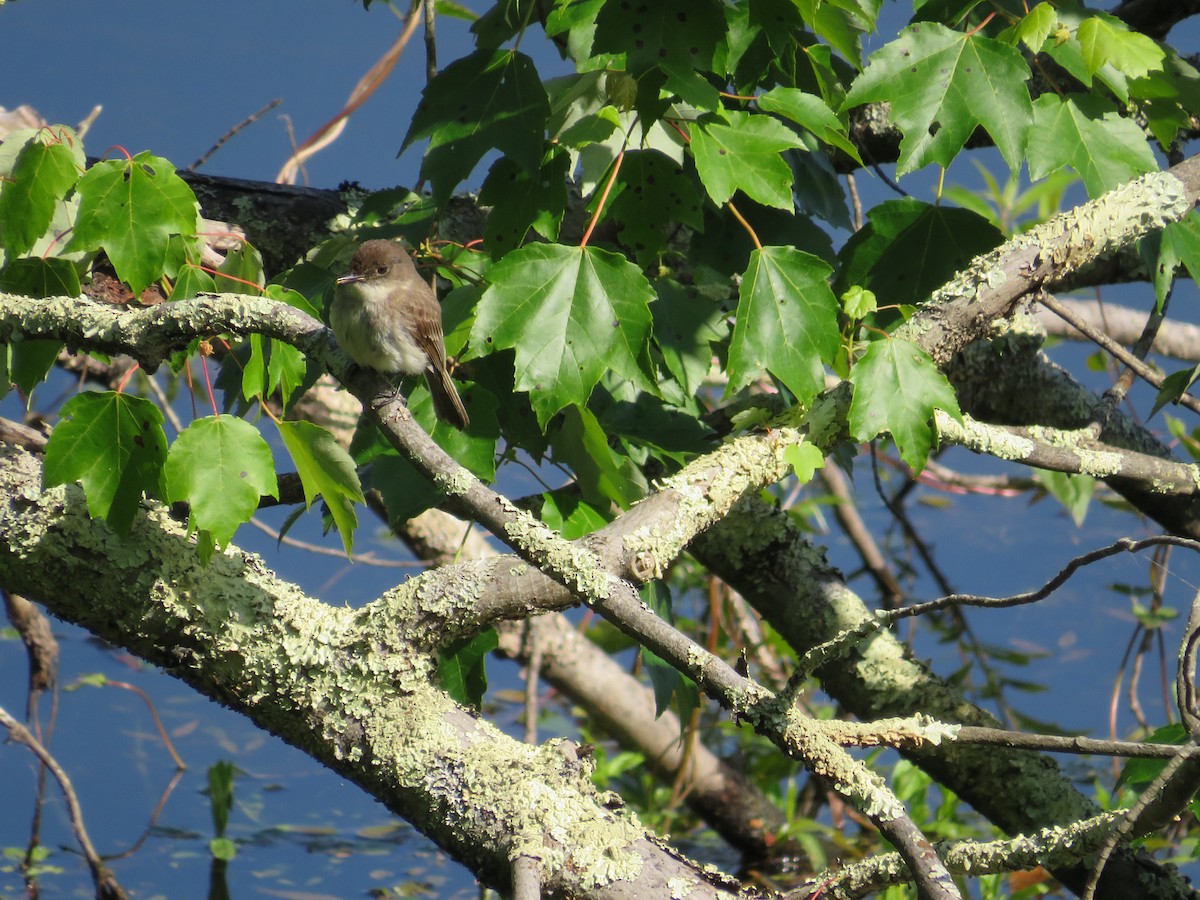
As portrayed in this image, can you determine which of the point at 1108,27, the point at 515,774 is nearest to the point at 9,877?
the point at 515,774

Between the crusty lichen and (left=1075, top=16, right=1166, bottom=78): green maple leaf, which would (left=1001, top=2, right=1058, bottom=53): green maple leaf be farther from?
the crusty lichen

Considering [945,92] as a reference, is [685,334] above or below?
below

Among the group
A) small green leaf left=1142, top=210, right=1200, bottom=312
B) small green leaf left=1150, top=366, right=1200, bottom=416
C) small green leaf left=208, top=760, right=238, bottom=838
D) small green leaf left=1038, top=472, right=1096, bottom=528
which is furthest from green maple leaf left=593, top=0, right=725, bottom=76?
small green leaf left=208, top=760, right=238, bottom=838

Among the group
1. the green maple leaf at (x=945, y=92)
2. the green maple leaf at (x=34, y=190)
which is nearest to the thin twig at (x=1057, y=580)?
the green maple leaf at (x=945, y=92)

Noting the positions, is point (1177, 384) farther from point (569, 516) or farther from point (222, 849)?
point (222, 849)

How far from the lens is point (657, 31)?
1.71 meters

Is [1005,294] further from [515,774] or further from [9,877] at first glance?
[9,877]

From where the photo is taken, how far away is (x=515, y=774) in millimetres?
1688

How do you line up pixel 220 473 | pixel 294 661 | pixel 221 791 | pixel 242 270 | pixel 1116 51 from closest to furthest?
pixel 220 473 → pixel 294 661 → pixel 1116 51 → pixel 242 270 → pixel 221 791

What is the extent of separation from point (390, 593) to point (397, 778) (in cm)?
27

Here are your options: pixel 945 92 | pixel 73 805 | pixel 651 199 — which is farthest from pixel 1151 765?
pixel 73 805

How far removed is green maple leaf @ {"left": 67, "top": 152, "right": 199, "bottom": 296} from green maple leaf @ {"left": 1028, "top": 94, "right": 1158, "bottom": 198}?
55.5 inches

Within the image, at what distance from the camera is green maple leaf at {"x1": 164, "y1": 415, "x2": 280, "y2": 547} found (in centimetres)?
161

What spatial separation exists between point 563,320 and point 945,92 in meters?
0.73
